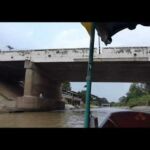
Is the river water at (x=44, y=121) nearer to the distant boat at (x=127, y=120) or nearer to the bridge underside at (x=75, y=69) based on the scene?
the distant boat at (x=127, y=120)

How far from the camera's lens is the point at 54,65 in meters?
33.2

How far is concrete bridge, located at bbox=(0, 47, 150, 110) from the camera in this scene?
96.5ft

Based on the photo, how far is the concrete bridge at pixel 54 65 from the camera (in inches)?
1158

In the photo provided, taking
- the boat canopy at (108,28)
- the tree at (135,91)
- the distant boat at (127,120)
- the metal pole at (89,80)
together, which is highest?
the tree at (135,91)


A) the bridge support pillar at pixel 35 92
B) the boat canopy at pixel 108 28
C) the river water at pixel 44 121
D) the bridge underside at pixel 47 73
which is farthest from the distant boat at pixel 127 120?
the bridge support pillar at pixel 35 92

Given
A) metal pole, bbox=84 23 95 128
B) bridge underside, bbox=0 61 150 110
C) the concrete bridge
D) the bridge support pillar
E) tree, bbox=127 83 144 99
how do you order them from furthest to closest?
tree, bbox=127 83 144 99 < the bridge support pillar < bridge underside, bbox=0 61 150 110 < the concrete bridge < metal pole, bbox=84 23 95 128

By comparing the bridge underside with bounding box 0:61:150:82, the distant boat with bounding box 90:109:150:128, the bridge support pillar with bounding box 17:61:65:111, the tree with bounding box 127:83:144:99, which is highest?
the tree with bounding box 127:83:144:99

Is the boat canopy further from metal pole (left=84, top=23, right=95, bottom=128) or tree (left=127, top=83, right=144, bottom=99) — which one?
tree (left=127, top=83, right=144, bottom=99)

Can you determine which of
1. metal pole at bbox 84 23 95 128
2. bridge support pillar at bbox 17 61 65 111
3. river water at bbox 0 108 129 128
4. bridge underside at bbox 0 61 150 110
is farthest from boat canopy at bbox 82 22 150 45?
bridge support pillar at bbox 17 61 65 111
